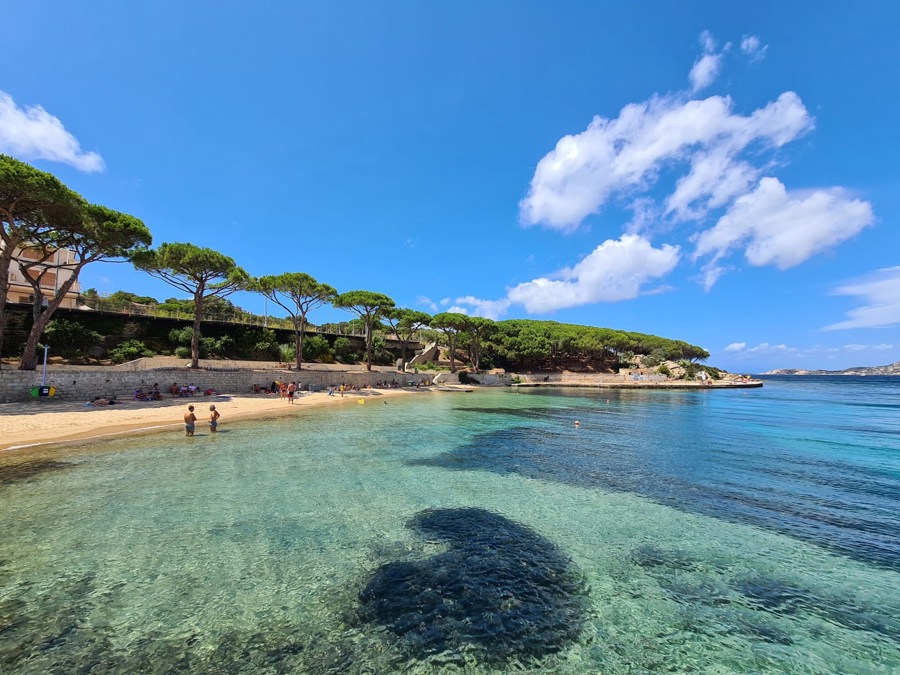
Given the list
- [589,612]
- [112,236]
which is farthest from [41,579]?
Answer: [112,236]

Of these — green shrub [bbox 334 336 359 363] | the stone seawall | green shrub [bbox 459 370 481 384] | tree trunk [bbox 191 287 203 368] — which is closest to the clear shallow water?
the stone seawall

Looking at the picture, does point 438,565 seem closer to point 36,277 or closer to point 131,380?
point 131,380

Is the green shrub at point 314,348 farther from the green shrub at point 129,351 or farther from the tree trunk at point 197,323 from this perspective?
the tree trunk at point 197,323

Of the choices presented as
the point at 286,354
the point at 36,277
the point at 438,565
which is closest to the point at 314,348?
the point at 286,354

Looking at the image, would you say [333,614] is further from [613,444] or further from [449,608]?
[613,444]

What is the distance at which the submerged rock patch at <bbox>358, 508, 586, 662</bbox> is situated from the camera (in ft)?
15.5

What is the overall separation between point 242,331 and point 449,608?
44403mm

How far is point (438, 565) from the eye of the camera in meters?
6.57

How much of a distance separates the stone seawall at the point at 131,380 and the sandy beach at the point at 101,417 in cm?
91

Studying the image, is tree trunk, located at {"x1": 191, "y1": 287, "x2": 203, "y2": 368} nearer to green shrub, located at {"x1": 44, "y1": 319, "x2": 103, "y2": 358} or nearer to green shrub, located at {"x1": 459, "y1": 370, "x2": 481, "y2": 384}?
green shrub, located at {"x1": 44, "y1": 319, "x2": 103, "y2": 358}

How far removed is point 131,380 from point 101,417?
21.0 feet

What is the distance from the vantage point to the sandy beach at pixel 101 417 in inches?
562

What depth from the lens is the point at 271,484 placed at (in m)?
10.6

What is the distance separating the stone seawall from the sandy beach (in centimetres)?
91
